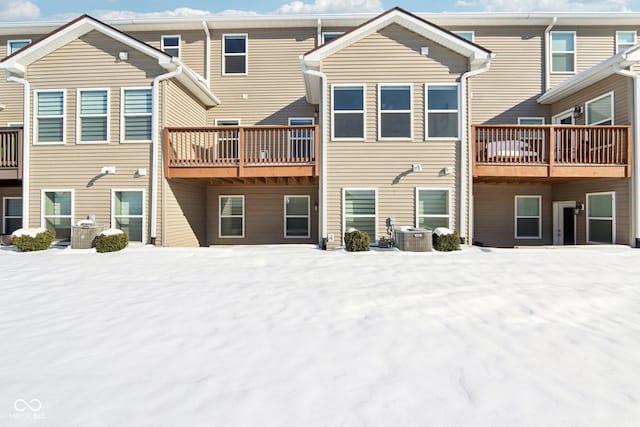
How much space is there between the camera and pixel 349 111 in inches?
395

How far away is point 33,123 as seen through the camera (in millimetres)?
10094

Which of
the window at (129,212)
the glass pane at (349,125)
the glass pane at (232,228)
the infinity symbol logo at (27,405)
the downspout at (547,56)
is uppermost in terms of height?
the downspout at (547,56)

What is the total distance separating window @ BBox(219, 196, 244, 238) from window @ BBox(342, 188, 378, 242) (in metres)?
4.55

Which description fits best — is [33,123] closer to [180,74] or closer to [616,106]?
[180,74]

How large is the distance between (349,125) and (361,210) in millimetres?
2565

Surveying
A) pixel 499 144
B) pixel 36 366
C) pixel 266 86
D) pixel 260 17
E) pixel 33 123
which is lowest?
pixel 36 366

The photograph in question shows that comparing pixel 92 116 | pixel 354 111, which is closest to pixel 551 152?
pixel 354 111

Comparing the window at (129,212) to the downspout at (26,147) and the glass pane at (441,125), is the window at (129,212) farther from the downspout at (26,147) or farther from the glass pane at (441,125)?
the glass pane at (441,125)

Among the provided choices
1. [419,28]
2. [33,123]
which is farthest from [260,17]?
[33,123]

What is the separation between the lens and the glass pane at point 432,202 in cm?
1002

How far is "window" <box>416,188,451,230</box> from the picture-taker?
10.0 metres

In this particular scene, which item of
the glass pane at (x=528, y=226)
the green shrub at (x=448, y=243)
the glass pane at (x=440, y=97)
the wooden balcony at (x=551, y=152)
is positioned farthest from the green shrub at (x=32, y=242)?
the glass pane at (x=528, y=226)

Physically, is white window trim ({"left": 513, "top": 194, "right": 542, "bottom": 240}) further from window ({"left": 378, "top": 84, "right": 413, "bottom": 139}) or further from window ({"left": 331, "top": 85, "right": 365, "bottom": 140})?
window ({"left": 331, "top": 85, "right": 365, "bottom": 140})

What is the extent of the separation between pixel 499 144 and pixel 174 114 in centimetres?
992
